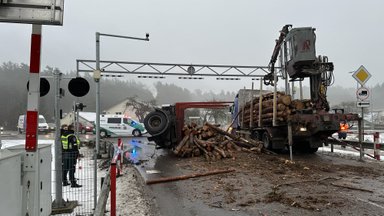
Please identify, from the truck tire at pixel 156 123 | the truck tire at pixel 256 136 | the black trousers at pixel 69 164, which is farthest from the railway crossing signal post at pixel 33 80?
the truck tire at pixel 256 136

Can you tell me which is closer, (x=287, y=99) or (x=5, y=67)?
(x=287, y=99)

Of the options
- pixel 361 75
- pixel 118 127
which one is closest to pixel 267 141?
pixel 361 75

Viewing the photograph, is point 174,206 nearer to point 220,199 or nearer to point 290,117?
point 220,199

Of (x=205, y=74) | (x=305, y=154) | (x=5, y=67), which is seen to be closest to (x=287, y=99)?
(x=305, y=154)

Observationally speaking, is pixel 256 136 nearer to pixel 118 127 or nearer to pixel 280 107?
pixel 280 107

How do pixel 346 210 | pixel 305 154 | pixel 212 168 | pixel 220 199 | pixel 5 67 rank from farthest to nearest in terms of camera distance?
pixel 5 67, pixel 305 154, pixel 212 168, pixel 220 199, pixel 346 210

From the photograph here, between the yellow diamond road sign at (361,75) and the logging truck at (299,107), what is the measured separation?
1.13 m

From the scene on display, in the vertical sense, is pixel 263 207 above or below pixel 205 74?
below

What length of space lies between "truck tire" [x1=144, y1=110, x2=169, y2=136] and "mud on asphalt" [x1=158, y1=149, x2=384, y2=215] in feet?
14.3

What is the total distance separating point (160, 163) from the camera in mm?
12594

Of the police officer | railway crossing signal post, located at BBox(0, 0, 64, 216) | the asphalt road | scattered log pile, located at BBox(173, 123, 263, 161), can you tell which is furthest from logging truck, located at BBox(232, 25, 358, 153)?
railway crossing signal post, located at BBox(0, 0, 64, 216)

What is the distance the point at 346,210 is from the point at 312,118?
6.88 metres

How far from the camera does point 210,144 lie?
1388cm

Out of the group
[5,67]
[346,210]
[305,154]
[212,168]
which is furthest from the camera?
[5,67]
